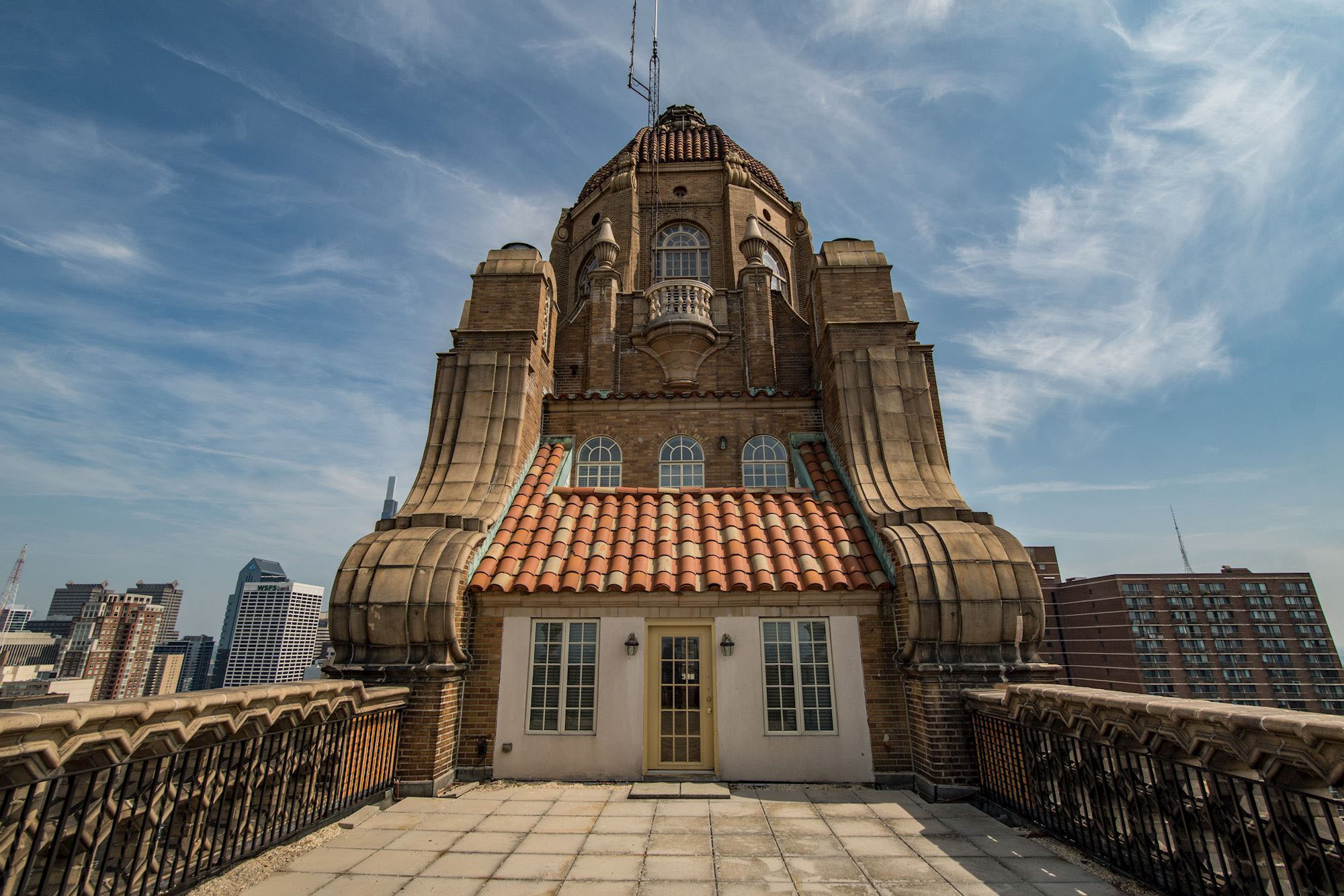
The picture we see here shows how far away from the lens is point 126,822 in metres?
4.50

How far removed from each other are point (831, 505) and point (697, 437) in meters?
3.40

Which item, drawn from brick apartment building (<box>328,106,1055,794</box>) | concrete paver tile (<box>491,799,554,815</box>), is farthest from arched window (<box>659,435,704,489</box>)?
concrete paver tile (<box>491,799,554,815</box>)

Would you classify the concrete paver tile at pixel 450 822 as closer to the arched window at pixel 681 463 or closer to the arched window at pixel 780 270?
the arched window at pixel 681 463

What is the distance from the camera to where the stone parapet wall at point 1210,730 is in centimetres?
365

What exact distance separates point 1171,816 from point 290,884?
24.8 ft

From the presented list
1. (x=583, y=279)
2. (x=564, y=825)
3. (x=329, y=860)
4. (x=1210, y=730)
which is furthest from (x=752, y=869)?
(x=583, y=279)

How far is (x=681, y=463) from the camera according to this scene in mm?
12391

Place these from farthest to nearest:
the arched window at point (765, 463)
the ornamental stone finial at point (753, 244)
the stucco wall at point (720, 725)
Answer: the ornamental stone finial at point (753, 244), the arched window at point (765, 463), the stucco wall at point (720, 725)

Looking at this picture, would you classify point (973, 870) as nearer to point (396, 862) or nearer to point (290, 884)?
point (396, 862)

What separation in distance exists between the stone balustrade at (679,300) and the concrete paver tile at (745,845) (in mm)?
11694

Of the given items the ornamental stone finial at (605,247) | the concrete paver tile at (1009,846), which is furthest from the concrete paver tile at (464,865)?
the ornamental stone finial at (605,247)

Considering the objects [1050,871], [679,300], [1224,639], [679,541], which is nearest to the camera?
[1050,871]

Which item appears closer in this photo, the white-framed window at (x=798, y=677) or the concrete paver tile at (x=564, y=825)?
the concrete paver tile at (x=564, y=825)

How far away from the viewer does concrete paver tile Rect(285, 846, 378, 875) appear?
5.42 metres
